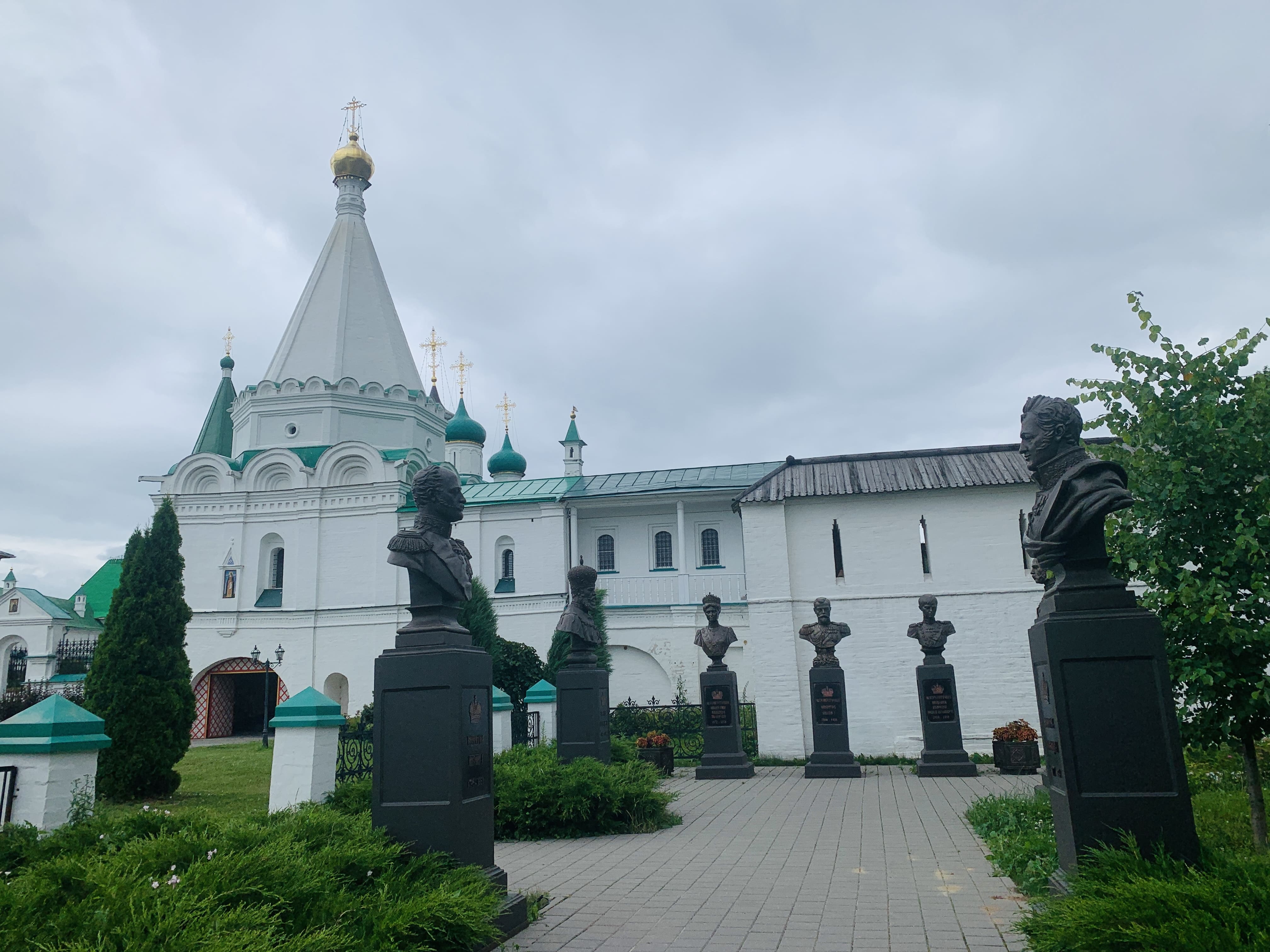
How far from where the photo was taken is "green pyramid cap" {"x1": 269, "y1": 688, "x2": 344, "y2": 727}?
753 centimetres

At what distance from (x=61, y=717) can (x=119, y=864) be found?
182 centimetres

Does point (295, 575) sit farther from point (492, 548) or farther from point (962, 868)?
point (962, 868)

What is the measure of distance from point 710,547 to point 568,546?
190 inches

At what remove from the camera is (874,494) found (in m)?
19.8

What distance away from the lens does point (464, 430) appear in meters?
42.1

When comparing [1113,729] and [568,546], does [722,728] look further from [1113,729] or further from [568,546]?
[568,546]

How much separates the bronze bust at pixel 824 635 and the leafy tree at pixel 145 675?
10.2 m

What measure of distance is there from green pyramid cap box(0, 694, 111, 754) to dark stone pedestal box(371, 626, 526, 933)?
5.68 feet

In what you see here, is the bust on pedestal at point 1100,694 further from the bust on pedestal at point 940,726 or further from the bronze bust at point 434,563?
the bust on pedestal at point 940,726

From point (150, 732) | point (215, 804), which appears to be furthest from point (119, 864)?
point (150, 732)

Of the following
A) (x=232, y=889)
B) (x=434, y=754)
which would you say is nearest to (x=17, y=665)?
(x=434, y=754)

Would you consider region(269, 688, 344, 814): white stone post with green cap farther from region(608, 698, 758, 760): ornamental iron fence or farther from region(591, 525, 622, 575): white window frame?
region(591, 525, 622, 575): white window frame

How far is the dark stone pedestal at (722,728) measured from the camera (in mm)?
→ 15352

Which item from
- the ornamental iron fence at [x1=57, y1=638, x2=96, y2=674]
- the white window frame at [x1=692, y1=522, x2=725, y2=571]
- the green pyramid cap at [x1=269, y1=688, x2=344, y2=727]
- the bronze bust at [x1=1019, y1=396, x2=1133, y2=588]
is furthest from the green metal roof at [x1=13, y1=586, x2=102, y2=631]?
the bronze bust at [x1=1019, y1=396, x2=1133, y2=588]
